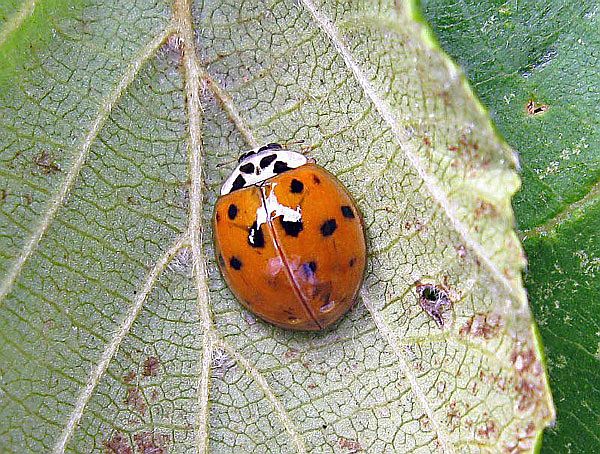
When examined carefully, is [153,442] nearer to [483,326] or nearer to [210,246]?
[210,246]

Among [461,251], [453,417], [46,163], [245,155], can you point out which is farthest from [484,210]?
[46,163]

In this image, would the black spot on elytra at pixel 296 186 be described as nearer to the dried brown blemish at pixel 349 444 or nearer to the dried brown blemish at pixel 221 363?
the dried brown blemish at pixel 221 363

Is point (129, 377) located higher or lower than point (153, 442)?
higher

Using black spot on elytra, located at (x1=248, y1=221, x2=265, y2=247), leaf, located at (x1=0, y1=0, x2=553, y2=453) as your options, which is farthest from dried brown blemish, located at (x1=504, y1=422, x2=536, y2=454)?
black spot on elytra, located at (x1=248, y1=221, x2=265, y2=247)

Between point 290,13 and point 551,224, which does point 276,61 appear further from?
point 551,224

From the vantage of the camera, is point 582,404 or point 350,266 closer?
point 350,266

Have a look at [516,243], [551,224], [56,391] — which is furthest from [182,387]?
[551,224]

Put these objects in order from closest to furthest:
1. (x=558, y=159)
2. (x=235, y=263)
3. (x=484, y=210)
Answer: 1. (x=484, y=210)
2. (x=235, y=263)
3. (x=558, y=159)
